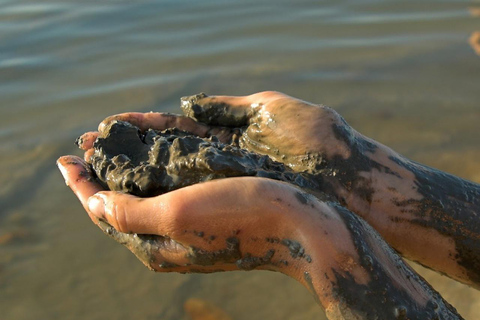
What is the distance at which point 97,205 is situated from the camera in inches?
85.7

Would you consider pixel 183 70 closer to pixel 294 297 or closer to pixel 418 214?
pixel 294 297

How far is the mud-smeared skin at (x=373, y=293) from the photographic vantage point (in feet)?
6.29

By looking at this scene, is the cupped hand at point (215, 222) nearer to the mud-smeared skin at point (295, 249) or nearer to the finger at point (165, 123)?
the mud-smeared skin at point (295, 249)

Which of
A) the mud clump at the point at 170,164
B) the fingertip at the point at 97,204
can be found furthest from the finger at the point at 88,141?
the fingertip at the point at 97,204

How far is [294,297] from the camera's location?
3145 mm

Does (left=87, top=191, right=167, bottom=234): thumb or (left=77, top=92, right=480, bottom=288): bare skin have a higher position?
(left=87, top=191, right=167, bottom=234): thumb

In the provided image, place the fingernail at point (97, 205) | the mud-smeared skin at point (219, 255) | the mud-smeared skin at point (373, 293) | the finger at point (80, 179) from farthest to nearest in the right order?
1. the finger at point (80, 179)
2. the fingernail at point (97, 205)
3. the mud-smeared skin at point (219, 255)
4. the mud-smeared skin at point (373, 293)

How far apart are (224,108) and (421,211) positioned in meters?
1.07

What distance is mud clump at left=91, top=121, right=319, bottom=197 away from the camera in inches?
86.8

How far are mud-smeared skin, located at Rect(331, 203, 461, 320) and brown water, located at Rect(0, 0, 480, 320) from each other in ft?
3.59

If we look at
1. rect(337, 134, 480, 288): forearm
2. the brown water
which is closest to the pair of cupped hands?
rect(337, 134, 480, 288): forearm

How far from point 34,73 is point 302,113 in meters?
3.45

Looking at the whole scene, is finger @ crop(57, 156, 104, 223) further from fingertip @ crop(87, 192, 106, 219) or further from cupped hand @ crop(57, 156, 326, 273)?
cupped hand @ crop(57, 156, 326, 273)

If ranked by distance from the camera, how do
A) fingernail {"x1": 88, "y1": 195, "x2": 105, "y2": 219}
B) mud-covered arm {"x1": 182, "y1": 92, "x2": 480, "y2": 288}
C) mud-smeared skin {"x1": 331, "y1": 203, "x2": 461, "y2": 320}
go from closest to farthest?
mud-smeared skin {"x1": 331, "y1": 203, "x2": 461, "y2": 320} < fingernail {"x1": 88, "y1": 195, "x2": 105, "y2": 219} < mud-covered arm {"x1": 182, "y1": 92, "x2": 480, "y2": 288}
